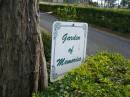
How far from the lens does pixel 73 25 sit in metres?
5.12

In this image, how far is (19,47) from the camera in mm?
4000

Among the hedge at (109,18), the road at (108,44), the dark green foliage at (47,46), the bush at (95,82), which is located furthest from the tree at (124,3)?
the bush at (95,82)

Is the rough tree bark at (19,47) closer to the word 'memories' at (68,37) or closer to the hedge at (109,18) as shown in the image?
the word 'memories' at (68,37)

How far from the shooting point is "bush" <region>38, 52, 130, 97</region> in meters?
4.29

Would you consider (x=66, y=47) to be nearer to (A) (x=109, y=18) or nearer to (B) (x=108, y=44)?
(B) (x=108, y=44)

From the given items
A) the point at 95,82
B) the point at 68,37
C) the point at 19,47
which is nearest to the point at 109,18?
the point at 68,37

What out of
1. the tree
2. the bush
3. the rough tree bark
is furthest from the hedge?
the tree

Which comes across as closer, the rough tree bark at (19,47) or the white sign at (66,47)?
the rough tree bark at (19,47)

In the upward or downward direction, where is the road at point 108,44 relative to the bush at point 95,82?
downward

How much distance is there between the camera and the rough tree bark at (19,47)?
3936 mm

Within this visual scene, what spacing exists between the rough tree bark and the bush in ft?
0.84

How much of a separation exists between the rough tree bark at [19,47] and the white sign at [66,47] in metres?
0.49

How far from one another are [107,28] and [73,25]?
1660 cm

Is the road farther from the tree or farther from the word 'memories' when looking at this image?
the tree
